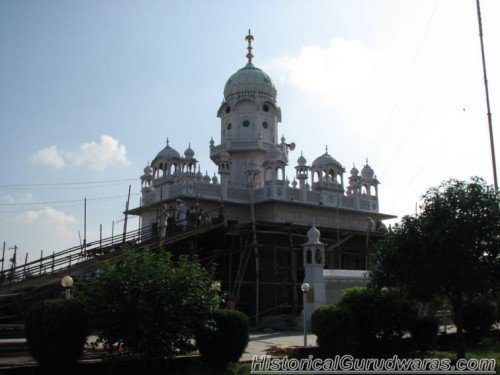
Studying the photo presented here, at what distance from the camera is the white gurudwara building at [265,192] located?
30.1 m

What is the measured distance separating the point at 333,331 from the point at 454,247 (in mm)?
4121

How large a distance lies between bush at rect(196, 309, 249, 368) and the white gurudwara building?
39.1ft

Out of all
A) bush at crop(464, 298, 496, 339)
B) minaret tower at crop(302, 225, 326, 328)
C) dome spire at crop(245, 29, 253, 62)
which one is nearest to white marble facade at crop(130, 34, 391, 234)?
dome spire at crop(245, 29, 253, 62)

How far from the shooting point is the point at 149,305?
13047mm

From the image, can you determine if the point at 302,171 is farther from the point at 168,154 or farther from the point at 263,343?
the point at 263,343

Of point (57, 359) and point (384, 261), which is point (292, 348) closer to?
point (384, 261)

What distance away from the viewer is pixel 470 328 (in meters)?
20.2

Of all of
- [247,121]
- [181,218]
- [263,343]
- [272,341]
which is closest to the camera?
[263,343]

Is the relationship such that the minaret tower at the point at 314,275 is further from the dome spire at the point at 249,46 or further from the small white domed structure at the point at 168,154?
the dome spire at the point at 249,46

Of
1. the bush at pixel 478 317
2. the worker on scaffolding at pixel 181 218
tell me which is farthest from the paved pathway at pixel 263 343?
the worker on scaffolding at pixel 181 218

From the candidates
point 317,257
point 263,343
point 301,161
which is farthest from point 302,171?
point 263,343

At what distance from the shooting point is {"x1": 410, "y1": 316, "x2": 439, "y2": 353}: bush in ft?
56.6

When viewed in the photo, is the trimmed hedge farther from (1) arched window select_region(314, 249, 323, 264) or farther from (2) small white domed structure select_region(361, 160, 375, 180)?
(2) small white domed structure select_region(361, 160, 375, 180)

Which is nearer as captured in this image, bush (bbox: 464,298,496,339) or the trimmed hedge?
the trimmed hedge
